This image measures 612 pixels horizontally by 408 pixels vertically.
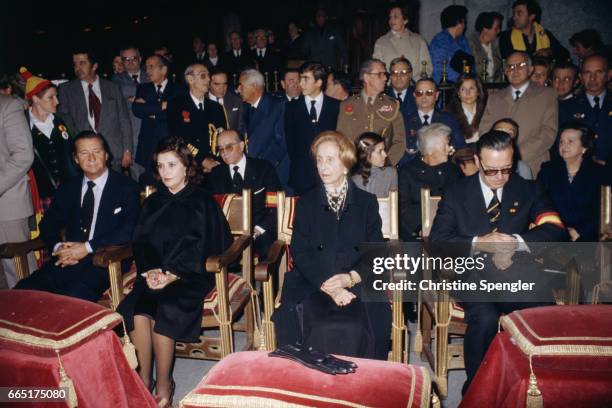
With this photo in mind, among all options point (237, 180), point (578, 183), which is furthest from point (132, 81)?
point (578, 183)

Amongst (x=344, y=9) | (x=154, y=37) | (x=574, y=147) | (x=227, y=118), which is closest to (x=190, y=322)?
(x=227, y=118)

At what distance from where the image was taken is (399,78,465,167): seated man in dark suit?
4844mm

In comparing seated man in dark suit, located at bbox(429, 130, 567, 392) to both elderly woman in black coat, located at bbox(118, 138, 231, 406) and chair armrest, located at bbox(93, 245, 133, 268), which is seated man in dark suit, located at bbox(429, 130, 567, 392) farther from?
chair armrest, located at bbox(93, 245, 133, 268)

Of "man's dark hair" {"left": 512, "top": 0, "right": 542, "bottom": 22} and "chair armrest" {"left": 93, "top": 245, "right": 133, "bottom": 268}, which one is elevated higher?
"man's dark hair" {"left": 512, "top": 0, "right": 542, "bottom": 22}

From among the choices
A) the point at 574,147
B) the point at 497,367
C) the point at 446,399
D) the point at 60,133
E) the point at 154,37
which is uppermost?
the point at 154,37

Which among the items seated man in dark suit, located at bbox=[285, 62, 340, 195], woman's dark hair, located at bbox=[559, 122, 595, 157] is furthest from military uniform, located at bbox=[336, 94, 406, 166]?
woman's dark hair, located at bbox=[559, 122, 595, 157]

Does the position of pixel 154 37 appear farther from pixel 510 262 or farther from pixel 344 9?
pixel 510 262

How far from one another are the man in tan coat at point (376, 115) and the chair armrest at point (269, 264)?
1716 millimetres

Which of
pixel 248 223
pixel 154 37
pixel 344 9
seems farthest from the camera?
pixel 154 37

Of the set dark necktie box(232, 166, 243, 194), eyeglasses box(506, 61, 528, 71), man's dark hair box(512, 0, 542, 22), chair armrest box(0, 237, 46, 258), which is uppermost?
man's dark hair box(512, 0, 542, 22)

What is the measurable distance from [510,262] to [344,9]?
826cm

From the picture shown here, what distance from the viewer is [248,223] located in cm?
387

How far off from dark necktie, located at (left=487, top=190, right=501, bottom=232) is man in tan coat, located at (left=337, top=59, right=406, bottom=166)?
1.69m

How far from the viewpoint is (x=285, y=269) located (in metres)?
4.04
